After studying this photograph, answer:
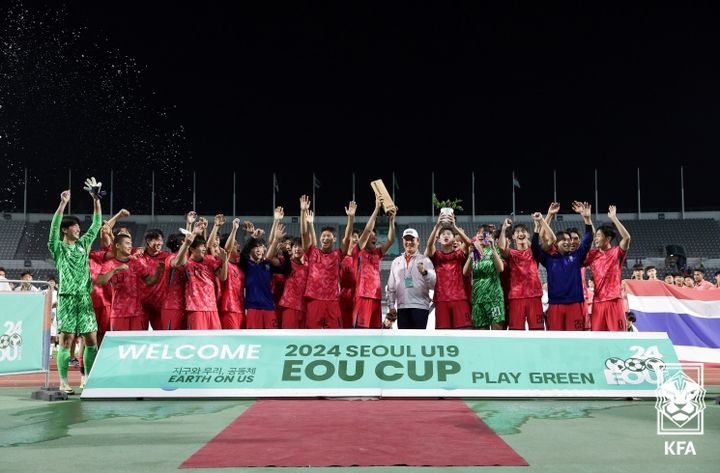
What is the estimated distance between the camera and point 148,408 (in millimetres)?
7223

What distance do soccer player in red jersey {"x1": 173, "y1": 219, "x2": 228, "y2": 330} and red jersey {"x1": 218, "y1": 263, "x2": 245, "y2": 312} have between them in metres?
0.33

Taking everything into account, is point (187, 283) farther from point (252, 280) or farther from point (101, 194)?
point (101, 194)

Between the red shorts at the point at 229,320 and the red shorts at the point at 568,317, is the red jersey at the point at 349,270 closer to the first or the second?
Answer: the red shorts at the point at 229,320

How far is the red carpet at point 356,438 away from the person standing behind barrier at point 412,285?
2274 mm

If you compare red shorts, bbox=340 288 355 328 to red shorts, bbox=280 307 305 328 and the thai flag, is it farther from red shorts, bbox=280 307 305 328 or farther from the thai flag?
the thai flag

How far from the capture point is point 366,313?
9891 millimetres

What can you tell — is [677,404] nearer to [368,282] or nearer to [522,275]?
[522,275]

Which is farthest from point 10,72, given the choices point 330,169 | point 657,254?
point 657,254

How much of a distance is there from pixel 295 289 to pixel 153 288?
2062 mm

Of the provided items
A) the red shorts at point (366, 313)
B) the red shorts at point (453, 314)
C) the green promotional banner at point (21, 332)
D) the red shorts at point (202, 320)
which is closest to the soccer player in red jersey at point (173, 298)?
the red shorts at point (202, 320)

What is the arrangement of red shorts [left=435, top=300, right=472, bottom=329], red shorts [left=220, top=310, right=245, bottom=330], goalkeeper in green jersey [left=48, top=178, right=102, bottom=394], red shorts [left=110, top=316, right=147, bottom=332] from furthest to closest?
red shorts [left=220, top=310, right=245, bottom=330], red shorts [left=435, top=300, right=472, bottom=329], red shorts [left=110, top=316, right=147, bottom=332], goalkeeper in green jersey [left=48, top=178, right=102, bottom=394]

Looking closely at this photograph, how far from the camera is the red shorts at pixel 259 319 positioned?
9.93 meters

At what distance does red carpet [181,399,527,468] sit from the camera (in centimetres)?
441

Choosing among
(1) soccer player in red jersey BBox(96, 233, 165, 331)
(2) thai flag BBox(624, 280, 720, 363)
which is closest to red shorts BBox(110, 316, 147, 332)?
(1) soccer player in red jersey BBox(96, 233, 165, 331)
